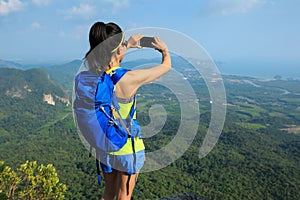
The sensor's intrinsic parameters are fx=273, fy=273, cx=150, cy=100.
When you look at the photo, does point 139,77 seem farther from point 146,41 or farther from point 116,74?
point 146,41

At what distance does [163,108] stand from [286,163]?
37.1m

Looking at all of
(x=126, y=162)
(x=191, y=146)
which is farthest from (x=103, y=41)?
(x=191, y=146)

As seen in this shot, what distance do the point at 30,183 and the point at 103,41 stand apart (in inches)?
225

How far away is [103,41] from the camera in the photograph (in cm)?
150

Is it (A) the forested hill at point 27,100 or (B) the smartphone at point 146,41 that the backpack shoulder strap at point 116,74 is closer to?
(B) the smartphone at point 146,41

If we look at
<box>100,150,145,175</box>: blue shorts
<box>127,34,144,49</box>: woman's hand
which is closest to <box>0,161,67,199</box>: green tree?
<box>100,150,145,175</box>: blue shorts

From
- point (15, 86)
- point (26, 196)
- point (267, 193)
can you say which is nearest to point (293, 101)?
point (267, 193)

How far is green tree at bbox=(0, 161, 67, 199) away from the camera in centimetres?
590

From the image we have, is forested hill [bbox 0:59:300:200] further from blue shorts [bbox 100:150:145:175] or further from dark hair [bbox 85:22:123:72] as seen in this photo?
dark hair [bbox 85:22:123:72]

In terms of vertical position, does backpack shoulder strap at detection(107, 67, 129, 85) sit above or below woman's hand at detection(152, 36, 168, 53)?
below

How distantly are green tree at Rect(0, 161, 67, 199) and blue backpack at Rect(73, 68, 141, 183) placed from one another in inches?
204

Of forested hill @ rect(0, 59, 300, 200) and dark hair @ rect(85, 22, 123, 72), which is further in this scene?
forested hill @ rect(0, 59, 300, 200)

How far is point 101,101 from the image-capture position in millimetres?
1432

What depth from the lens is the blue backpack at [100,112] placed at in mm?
1438
